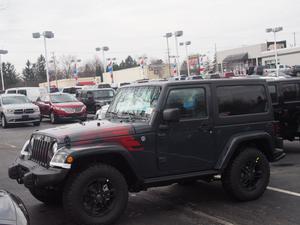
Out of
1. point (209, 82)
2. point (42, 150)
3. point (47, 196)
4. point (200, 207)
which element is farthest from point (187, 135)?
point (47, 196)

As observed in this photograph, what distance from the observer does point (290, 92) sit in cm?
1089

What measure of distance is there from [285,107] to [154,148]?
226 inches

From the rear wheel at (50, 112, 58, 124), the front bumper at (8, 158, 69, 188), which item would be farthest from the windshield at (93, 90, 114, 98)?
the front bumper at (8, 158, 69, 188)

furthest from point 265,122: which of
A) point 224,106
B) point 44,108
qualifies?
point 44,108

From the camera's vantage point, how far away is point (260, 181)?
683cm

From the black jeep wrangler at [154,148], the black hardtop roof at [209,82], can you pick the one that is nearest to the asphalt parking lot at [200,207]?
the black jeep wrangler at [154,148]

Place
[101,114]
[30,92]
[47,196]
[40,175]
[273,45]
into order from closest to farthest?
[40,175] → [47,196] → [101,114] → [30,92] → [273,45]

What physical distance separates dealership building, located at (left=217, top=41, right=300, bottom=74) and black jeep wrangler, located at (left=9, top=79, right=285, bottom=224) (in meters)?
66.6

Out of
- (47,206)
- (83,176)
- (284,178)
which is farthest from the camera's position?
(284,178)

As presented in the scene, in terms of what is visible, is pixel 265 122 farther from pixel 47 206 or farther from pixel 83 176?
pixel 47 206

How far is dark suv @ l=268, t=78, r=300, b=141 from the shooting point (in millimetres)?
10742

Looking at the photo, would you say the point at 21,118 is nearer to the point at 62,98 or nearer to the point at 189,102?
the point at 62,98

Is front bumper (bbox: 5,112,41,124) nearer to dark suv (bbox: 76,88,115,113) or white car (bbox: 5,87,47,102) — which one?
dark suv (bbox: 76,88,115,113)

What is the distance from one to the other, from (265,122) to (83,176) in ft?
9.93
